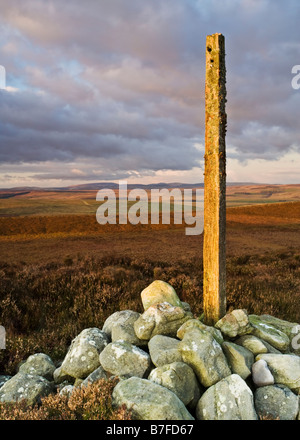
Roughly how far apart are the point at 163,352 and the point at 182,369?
0.44 m

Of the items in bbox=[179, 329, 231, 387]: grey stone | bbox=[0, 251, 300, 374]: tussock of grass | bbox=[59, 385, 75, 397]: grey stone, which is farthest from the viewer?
bbox=[0, 251, 300, 374]: tussock of grass

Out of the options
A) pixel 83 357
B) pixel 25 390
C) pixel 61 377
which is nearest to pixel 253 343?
pixel 83 357

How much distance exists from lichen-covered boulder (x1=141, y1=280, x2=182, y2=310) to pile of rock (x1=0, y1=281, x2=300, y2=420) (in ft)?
0.25

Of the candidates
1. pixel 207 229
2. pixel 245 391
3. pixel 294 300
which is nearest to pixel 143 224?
pixel 294 300

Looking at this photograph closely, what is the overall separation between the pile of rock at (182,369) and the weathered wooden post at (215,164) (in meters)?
0.87

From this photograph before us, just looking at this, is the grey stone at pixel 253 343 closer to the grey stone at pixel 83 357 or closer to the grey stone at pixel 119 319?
the grey stone at pixel 119 319

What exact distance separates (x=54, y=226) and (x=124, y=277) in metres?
16.2

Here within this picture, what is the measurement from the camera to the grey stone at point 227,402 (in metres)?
3.22

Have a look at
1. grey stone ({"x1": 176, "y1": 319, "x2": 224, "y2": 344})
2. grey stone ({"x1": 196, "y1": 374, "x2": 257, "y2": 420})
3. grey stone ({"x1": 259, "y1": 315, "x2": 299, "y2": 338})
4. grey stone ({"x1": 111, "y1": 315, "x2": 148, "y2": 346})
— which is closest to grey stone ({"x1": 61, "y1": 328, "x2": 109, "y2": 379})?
grey stone ({"x1": 111, "y1": 315, "x2": 148, "y2": 346})

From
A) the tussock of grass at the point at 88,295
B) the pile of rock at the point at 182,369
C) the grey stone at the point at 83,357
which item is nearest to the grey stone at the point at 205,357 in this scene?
the pile of rock at the point at 182,369

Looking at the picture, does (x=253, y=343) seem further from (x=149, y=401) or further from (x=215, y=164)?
(x=215, y=164)

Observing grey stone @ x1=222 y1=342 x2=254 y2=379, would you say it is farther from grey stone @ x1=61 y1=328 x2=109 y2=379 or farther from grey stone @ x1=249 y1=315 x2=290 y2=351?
grey stone @ x1=61 y1=328 x2=109 y2=379

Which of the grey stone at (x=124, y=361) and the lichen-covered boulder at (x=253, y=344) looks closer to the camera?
the grey stone at (x=124, y=361)

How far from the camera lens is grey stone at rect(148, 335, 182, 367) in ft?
12.8
